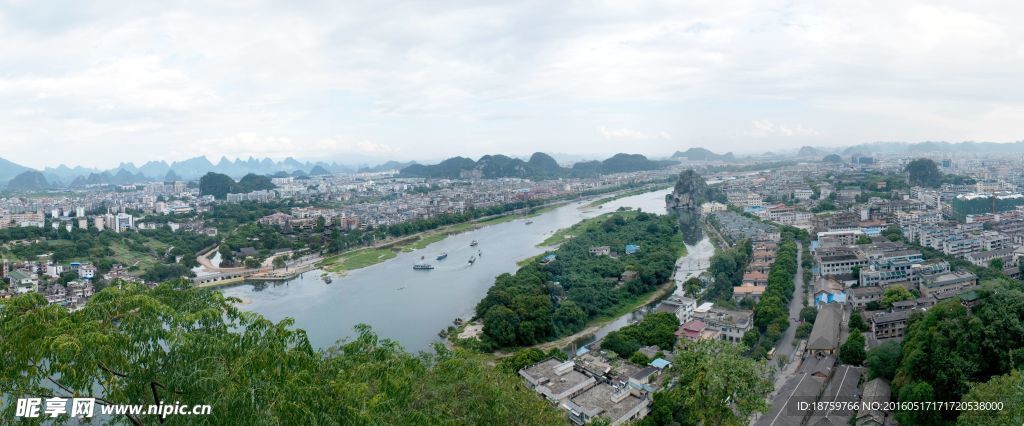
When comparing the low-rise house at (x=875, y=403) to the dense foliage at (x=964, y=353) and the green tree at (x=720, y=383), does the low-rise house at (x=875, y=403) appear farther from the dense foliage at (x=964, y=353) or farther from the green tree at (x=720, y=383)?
the green tree at (x=720, y=383)

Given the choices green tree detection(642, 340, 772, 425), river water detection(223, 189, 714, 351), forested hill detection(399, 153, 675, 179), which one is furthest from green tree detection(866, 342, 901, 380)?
forested hill detection(399, 153, 675, 179)

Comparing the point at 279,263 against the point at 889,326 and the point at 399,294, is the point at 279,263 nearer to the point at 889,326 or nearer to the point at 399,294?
the point at 399,294

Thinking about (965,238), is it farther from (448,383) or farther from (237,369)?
(237,369)

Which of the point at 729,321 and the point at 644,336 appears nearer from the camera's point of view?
the point at 644,336

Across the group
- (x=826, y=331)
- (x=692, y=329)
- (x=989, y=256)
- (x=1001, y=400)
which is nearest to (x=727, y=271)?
(x=826, y=331)

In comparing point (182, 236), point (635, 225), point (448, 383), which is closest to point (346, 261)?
point (182, 236)

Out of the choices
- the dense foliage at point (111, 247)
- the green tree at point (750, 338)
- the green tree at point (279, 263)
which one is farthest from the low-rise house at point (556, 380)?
the green tree at point (279, 263)
